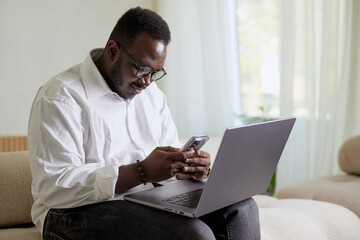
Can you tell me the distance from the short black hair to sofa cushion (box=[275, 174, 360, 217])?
3.91 feet

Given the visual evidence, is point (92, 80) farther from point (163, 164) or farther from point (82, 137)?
point (163, 164)

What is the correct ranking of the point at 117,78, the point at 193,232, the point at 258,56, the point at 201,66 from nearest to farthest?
the point at 193,232 → the point at 117,78 → the point at 258,56 → the point at 201,66

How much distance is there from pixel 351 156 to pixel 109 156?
1561 millimetres

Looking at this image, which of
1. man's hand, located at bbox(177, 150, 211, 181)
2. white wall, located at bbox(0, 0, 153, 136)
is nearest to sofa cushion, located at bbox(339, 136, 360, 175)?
man's hand, located at bbox(177, 150, 211, 181)

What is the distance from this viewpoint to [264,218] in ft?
5.47

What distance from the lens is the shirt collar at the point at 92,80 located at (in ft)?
4.46

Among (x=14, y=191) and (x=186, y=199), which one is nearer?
(x=186, y=199)

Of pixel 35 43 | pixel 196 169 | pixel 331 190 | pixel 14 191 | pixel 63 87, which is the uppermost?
pixel 35 43

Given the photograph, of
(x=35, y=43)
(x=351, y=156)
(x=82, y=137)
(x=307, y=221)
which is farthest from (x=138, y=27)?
(x=35, y=43)

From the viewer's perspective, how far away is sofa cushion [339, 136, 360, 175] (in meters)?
2.41

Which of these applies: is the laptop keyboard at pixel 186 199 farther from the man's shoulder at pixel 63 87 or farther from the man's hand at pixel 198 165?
the man's shoulder at pixel 63 87

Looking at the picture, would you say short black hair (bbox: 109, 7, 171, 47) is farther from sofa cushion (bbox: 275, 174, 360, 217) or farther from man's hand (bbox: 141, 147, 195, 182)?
sofa cushion (bbox: 275, 174, 360, 217)

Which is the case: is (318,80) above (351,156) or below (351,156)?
above

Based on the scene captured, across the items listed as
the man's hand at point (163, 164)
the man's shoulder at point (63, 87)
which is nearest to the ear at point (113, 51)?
the man's shoulder at point (63, 87)
